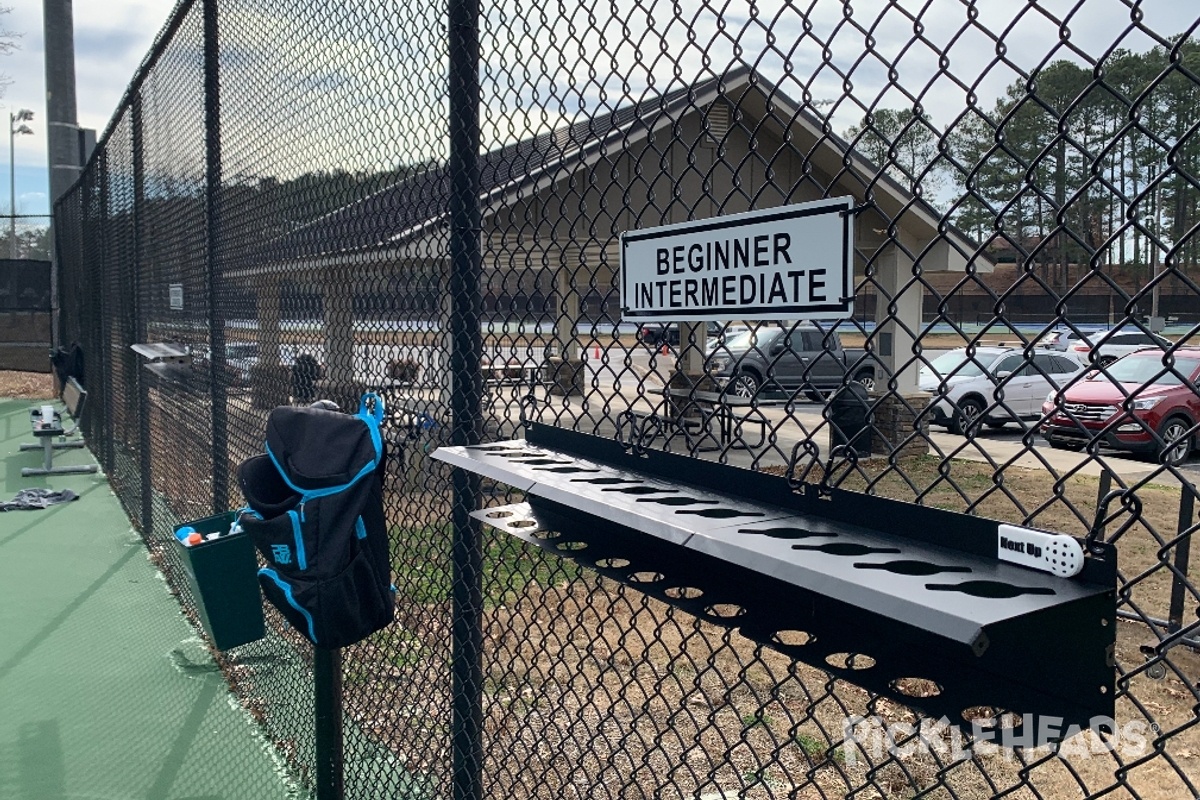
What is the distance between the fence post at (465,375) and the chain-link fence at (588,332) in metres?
0.01

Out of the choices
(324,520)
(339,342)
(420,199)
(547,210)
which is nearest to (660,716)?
(339,342)

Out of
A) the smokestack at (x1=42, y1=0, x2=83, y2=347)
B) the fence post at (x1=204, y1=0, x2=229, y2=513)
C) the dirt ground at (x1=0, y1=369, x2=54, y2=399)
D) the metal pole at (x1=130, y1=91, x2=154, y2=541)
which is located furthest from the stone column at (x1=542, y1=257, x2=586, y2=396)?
the dirt ground at (x1=0, y1=369, x2=54, y2=399)

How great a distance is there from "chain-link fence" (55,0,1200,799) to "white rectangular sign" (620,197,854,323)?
0.11ft

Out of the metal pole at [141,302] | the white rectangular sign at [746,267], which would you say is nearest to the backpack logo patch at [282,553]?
the white rectangular sign at [746,267]

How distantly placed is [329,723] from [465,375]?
1379 mm

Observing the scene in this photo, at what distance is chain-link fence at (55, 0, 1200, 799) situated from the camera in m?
1.35

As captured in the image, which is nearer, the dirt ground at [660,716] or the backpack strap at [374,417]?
the backpack strap at [374,417]

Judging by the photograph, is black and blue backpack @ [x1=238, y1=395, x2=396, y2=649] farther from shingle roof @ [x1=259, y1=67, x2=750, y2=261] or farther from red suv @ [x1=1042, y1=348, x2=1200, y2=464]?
red suv @ [x1=1042, y1=348, x2=1200, y2=464]

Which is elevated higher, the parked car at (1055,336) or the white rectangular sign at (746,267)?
the white rectangular sign at (746,267)

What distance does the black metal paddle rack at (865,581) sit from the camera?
44.9 inches

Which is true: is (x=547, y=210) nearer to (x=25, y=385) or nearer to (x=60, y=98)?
(x=60, y=98)

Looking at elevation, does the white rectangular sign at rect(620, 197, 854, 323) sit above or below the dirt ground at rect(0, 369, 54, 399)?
above

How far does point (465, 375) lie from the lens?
8.75ft

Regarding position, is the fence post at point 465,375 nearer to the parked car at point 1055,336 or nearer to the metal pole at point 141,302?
the parked car at point 1055,336
